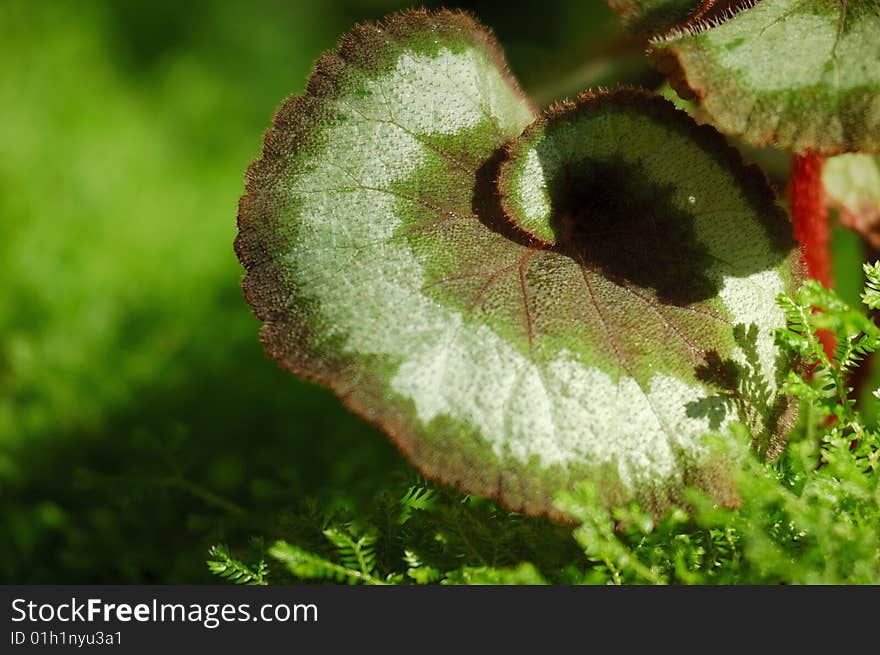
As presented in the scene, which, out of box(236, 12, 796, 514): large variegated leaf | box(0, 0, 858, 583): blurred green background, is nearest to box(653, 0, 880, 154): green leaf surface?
box(236, 12, 796, 514): large variegated leaf

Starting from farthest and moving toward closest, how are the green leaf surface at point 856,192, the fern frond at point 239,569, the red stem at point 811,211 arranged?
the green leaf surface at point 856,192 < the red stem at point 811,211 < the fern frond at point 239,569

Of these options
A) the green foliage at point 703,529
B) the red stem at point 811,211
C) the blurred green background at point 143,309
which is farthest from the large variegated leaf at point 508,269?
the blurred green background at point 143,309

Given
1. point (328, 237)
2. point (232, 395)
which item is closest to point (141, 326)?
point (232, 395)

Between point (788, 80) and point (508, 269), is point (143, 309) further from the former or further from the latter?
point (788, 80)

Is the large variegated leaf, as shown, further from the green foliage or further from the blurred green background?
the blurred green background

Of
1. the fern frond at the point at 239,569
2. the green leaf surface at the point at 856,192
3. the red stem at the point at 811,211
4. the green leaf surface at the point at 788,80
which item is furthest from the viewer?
the green leaf surface at the point at 856,192

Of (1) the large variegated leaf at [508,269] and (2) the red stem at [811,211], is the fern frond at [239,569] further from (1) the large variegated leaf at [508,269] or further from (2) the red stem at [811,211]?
(2) the red stem at [811,211]

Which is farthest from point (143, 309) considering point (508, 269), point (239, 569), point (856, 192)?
point (856, 192)
